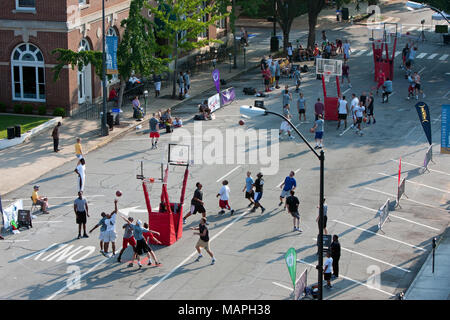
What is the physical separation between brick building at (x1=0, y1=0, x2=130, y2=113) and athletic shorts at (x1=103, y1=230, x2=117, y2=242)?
18504mm

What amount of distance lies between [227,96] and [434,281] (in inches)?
948

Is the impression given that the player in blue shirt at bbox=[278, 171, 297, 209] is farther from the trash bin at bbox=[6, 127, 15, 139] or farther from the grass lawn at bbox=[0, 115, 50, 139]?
the grass lawn at bbox=[0, 115, 50, 139]

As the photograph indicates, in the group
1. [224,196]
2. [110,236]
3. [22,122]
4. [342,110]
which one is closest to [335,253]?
[224,196]

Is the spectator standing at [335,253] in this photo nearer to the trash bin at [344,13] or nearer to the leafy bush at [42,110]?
the leafy bush at [42,110]

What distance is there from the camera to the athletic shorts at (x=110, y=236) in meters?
27.0

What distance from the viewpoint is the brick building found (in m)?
43.5

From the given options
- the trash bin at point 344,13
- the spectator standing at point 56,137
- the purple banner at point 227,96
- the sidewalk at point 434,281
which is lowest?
the sidewalk at point 434,281

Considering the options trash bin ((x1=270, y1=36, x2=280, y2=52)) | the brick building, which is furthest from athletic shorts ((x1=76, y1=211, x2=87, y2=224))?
trash bin ((x1=270, y1=36, x2=280, y2=52))

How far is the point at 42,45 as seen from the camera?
4406 cm

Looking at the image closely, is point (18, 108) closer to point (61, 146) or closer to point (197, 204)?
point (61, 146)

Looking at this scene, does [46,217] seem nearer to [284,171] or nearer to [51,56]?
[284,171]

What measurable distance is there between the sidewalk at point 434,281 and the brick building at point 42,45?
916 inches

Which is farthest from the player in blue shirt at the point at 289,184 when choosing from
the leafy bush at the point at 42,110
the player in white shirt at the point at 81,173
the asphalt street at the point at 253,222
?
the leafy bush at the point at 42,110

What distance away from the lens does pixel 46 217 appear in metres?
30.7
